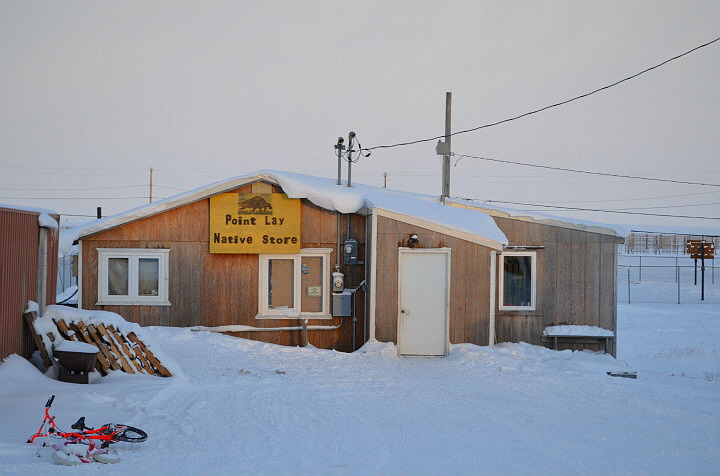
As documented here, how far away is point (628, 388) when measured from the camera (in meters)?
10.5

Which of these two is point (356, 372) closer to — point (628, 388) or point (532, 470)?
point (628, 388)

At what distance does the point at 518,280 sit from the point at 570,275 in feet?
3.91

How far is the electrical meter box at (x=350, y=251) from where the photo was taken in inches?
568

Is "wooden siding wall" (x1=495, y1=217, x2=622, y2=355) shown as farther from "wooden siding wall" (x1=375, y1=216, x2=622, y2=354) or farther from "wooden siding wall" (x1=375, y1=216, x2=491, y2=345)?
"wooden siding wall" (x1=375, y1=216, x2=491, y2=345)

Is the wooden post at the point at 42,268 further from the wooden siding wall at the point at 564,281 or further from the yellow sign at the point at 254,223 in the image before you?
the wooden siding wall at the point at 564,281

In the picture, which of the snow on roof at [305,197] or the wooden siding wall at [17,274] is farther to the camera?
the snow on roof at [305,197]

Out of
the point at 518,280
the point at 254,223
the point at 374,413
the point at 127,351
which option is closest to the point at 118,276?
the point at 254,223

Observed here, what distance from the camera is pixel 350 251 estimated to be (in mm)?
14422

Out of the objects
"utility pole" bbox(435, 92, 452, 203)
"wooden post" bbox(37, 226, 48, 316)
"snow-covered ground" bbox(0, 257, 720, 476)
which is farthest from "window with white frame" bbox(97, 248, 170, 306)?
"utility pole" bbox(435, 92, 452, 203)

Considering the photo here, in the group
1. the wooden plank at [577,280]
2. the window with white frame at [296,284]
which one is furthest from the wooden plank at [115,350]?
the wooden plank at [577,280]

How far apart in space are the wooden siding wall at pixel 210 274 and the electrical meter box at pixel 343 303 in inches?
8.5

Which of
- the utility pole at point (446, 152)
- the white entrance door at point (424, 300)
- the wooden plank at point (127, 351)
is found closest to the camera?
the wooden plank at point (127, 351)

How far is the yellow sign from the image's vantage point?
564 inches

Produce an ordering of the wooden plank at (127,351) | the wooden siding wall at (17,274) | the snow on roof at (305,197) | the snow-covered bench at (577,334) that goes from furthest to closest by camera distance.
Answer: the snow-covered bench at (577,334) < the snow on roof at (305,197) < the wooden plank at (127,351) < the wooden siding wall at (17,274)
